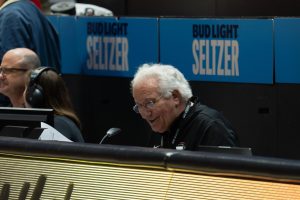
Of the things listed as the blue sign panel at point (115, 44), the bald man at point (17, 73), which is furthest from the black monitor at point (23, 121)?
the blue sign panel at point (115, 44)

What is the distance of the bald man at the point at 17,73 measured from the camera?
18.5 ft

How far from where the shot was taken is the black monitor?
3889 millimetres

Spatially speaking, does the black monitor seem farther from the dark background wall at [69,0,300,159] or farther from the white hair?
the dark background wall at [69,0,300,159]

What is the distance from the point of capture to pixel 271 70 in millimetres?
6547

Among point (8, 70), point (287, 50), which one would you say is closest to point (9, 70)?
point (8, 70)

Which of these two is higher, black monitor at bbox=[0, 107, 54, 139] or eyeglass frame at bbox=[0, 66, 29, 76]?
black monitor at bbox=[0, 107, 54, 139]

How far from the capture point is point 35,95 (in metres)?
5.08

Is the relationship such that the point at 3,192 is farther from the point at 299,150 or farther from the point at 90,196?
the point at 299,150

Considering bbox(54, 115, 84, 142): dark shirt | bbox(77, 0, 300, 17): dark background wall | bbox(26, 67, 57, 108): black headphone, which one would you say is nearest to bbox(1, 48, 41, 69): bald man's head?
bbox(26, 67, 57, 108): black headphone

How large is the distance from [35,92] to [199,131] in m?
0.99

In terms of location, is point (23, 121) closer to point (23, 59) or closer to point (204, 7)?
point (23, 59)

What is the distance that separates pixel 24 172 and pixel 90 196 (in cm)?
31

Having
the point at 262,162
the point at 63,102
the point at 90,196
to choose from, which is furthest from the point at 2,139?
the point at 63,102

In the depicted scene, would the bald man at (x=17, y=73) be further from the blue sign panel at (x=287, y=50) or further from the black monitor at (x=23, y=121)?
the blue sign panel at (x=287, y=50)
